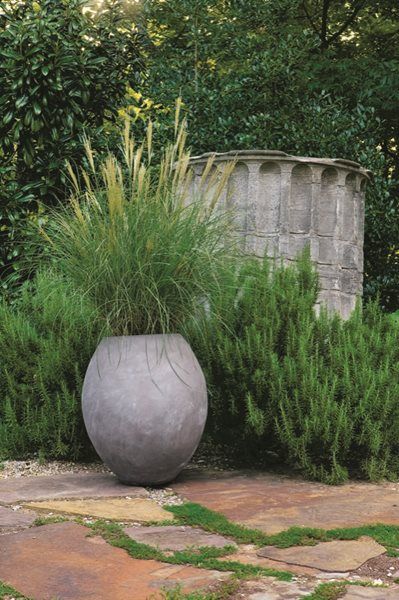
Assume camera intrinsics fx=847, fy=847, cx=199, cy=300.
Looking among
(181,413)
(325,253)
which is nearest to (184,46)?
(325,253)

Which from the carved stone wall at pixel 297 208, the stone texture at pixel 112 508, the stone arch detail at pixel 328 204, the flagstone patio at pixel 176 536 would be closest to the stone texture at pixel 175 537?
the flagstone patio at pixel 176 536

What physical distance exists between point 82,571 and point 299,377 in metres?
1.89

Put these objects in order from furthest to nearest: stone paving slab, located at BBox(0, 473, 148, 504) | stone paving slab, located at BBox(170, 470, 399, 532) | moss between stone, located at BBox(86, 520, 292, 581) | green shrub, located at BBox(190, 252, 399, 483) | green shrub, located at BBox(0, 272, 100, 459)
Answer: green shrub, located at BBox(0, 272, 100, 459), green shrub, located at BBox(190, 252, 399, 483), stone paving slab, located at BBox(0, 473, 148, 504), stone paving slab, located at BBox(170, 470, 399, 532), moss between stone, located at BBox(86, 520, 292, 581)

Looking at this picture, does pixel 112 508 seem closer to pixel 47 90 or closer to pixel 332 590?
pixel 332 590

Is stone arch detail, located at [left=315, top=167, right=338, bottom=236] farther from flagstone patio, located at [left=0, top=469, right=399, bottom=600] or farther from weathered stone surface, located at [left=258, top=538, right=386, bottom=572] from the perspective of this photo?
weathered stone surface, located at [left=258, top=538, right=386, bottom=572]

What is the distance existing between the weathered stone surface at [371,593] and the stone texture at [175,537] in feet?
2.10

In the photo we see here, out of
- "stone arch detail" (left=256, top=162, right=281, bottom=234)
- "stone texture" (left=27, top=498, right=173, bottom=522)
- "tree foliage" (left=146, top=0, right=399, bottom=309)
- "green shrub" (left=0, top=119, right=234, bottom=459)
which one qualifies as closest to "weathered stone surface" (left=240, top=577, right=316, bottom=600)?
"stone texture" (left=27, top=498, right=173, bottom=522)

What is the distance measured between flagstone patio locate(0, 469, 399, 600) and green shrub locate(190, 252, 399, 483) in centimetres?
22

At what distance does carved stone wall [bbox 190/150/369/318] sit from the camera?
18.5 feet

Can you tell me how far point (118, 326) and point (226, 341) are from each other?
66 cm

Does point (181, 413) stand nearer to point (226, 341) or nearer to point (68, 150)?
point (226, 341)

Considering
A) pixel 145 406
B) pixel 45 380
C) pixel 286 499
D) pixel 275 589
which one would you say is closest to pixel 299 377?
pixel 286 499

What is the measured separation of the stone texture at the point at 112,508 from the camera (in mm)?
3476

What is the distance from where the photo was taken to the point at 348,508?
11.9ft
